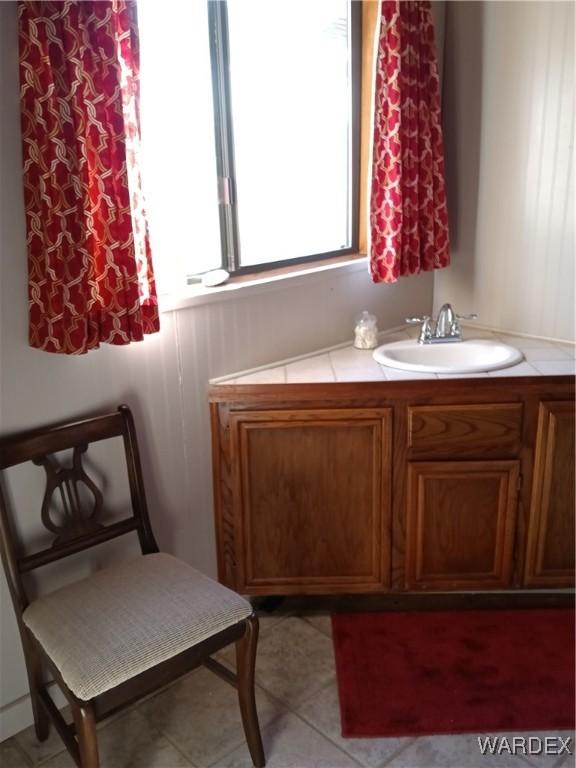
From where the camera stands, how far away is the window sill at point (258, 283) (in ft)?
6.37

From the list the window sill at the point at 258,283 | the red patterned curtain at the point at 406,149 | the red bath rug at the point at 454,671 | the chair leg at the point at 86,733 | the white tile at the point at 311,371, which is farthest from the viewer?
the red patterned curtain at the point at 406,149

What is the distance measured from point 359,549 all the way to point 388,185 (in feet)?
3.68

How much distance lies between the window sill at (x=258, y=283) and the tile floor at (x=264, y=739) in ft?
3.46

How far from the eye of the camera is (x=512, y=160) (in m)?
2.34

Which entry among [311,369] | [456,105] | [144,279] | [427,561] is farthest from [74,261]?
[456,105]

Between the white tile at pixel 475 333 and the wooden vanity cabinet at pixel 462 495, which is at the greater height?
the white tile at pixel 475 333

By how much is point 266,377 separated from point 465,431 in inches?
23.3

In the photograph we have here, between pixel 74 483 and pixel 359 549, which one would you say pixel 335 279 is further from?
pixel 74 483

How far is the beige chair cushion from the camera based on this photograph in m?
1.44

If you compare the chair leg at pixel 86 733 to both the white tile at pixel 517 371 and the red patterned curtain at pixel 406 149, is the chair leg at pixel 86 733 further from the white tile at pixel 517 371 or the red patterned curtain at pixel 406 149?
the red patterned curtain at pixel 406 149

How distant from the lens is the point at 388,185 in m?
2.22

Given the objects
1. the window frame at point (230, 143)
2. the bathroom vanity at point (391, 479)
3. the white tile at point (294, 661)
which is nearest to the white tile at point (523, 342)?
the bathroom vanity at point (391, 479)

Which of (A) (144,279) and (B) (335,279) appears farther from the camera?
(B) (335,279)

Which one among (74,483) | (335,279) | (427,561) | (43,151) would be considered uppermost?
(43,151)
